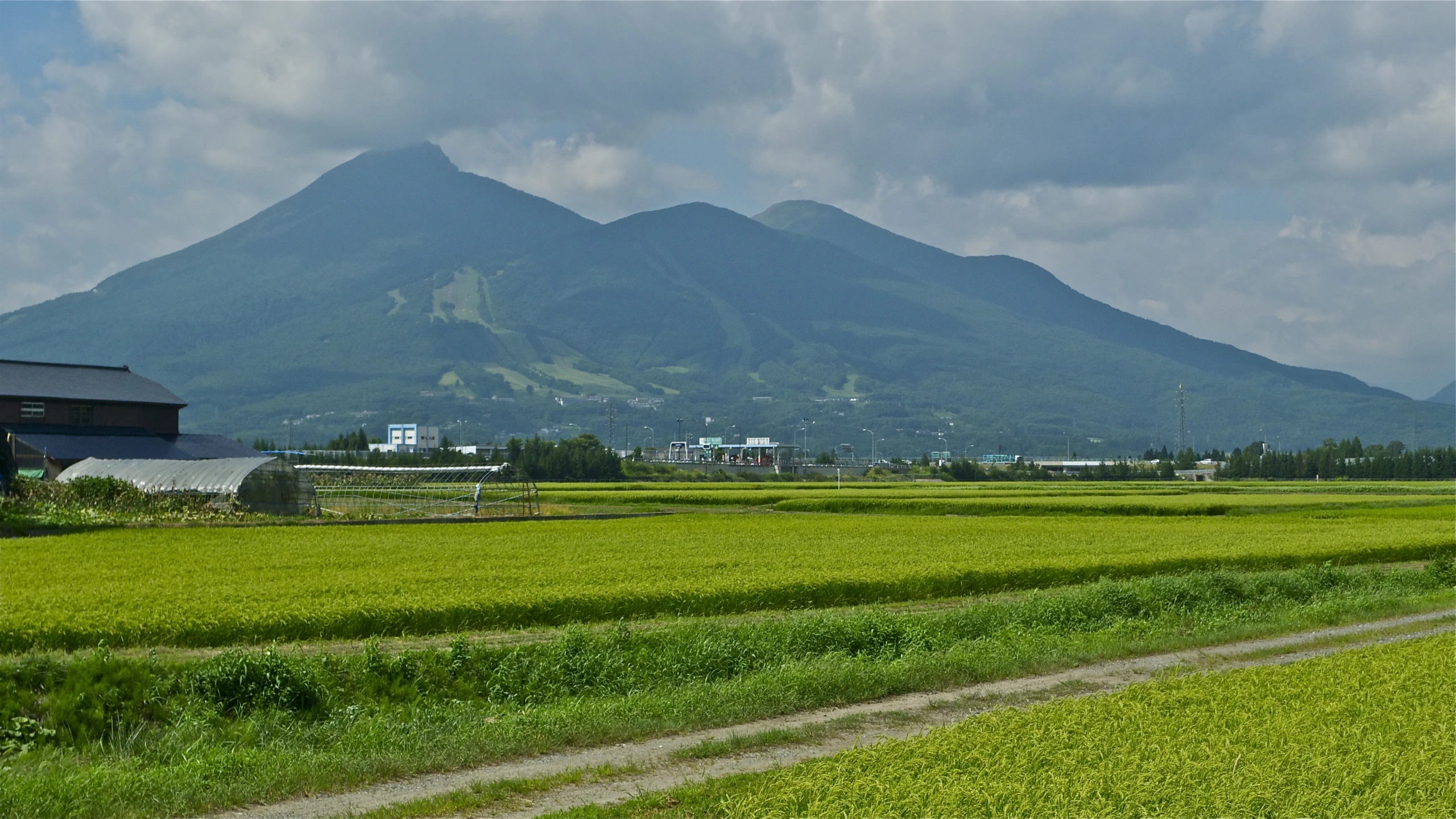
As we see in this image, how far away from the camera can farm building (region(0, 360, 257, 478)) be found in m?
60.2

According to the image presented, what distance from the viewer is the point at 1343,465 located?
135000mm

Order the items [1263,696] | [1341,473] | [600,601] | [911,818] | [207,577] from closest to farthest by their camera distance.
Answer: [911,818] < [1263,696] < [600,601] < [207,577] < [1341,473]

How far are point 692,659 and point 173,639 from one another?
728 centimetres

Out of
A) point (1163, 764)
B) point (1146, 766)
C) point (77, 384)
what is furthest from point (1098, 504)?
point (77, 384)

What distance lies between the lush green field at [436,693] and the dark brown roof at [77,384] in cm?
5871

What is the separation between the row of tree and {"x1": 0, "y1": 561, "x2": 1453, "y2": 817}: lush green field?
124376mm

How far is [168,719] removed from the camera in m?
12.4

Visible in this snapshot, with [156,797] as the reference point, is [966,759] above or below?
above

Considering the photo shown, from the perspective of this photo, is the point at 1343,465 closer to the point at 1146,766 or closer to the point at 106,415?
the point at 106,415

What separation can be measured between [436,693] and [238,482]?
35.2 meters

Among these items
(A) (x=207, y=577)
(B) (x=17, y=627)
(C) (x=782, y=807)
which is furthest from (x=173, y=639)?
(C) (x=782, y=807)

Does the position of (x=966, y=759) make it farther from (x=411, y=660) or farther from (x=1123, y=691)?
(x=411, y=660)

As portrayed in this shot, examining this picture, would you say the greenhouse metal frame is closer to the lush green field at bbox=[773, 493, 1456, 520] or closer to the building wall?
the building wall

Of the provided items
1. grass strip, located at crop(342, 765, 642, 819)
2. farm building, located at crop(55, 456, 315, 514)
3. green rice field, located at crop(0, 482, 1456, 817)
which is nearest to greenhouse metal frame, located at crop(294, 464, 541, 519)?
farm building, located at crop(55, 456, 315, 514)
